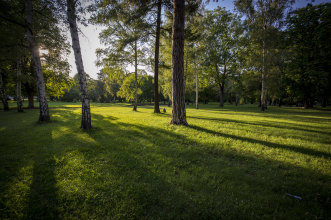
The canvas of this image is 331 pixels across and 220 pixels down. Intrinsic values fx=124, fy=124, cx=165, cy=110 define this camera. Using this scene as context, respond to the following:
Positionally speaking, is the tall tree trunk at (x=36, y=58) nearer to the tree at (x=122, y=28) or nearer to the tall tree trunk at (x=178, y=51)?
the tree at (x=122, y=28)

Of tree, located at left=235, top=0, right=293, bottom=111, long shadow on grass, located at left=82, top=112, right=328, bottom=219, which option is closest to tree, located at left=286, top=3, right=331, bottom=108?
tree, located at left=235, top=0, right=293, bottom=111

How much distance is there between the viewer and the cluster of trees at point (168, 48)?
7.72 meters

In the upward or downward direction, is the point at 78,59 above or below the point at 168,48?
below

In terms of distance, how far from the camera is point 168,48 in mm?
17875

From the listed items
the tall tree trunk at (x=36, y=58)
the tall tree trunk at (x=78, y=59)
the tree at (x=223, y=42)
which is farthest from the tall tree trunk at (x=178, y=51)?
the tree at (x=223, y=42)

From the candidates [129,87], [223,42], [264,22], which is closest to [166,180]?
[129,87]

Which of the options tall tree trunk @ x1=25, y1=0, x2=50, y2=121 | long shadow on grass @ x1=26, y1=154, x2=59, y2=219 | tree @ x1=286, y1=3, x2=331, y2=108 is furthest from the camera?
tree @ x1=286, y1=3, x2=331, y2=108

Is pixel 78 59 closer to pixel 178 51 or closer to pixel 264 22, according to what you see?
pixel 178 51

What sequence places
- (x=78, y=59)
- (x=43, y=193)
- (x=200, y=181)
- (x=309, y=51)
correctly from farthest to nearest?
(x=309, y=51)
(x=78, y=59)
(x=200, y=181)
(x=43, y=193)

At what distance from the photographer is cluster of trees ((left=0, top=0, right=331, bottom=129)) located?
7.72m

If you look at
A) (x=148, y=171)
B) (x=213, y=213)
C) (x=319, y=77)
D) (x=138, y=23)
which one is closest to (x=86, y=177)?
(x=148, y=171)

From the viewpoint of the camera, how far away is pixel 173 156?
403 centimetres

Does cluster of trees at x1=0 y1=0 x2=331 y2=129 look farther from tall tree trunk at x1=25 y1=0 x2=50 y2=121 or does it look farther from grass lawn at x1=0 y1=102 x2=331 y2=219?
grass lawn at x1=0 y1=102 x2=331 y2=219

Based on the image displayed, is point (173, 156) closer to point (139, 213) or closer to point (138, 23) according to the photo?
point (139, 213)
